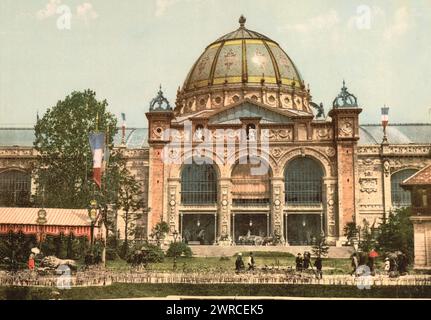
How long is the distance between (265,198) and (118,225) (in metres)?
15.2

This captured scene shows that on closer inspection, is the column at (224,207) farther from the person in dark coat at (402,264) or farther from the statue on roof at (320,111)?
the person in dark coat at (402,264)

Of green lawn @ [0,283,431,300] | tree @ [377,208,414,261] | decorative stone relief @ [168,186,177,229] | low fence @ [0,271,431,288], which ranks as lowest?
green lawn @ [0,283,431,300]

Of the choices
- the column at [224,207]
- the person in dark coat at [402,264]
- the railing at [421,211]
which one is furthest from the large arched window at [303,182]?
the person in dark coat at [402,264]

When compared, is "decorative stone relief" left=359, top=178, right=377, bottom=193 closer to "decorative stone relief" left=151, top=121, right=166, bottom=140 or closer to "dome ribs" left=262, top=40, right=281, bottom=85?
"dome ribs" left=262, top=40, right=281, bottom=85

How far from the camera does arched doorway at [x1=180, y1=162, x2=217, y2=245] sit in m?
59.5

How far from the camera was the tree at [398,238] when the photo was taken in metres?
39.0

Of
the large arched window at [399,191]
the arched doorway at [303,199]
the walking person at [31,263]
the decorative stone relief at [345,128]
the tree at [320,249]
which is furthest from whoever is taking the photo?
the large arched window at [399,191]

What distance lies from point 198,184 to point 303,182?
10.7 m

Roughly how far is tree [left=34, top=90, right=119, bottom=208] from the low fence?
15451 millimetres

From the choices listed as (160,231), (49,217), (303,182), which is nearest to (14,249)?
(49,217)

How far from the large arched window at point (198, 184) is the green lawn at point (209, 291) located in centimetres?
2887

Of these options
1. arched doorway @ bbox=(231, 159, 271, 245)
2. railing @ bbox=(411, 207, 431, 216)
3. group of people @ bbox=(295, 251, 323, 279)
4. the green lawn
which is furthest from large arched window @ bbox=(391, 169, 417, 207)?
the green lawn

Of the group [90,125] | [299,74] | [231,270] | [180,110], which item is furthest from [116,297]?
[299,74]
